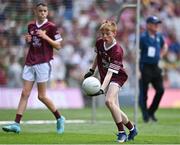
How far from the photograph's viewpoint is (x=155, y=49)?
64.8ft

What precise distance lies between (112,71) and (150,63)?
7.15 meters

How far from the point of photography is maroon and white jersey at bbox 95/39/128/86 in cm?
1284

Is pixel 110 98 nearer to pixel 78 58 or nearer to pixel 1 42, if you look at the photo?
pixel 1 42

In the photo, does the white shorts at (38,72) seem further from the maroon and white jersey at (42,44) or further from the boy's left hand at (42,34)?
the boy's left hand at (42,34)

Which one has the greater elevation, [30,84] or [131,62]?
[30,84]

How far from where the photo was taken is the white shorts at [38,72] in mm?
14219

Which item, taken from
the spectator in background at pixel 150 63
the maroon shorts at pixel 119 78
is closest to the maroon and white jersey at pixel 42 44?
the maroon shorts at pixel 119 78

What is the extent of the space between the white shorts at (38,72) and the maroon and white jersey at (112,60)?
1.41m

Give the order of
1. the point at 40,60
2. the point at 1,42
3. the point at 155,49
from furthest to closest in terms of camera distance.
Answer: the point at 1,42 < the point at 155,49 < the point at 40,60

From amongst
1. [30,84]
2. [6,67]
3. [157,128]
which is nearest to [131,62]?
[6,67]

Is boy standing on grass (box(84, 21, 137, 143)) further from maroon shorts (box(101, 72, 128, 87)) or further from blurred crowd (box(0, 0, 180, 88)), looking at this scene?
blurred crowd (box(0, 0, 180, 88))

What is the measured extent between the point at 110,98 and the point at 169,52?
18.7 meters

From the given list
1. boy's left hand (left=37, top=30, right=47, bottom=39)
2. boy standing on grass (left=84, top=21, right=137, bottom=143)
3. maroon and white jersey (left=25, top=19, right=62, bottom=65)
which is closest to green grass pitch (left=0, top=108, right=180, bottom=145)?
boy standing on grass (left=84, top=21, right=137, bottom=143)

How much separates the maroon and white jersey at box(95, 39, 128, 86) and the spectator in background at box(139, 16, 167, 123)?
6535mm
